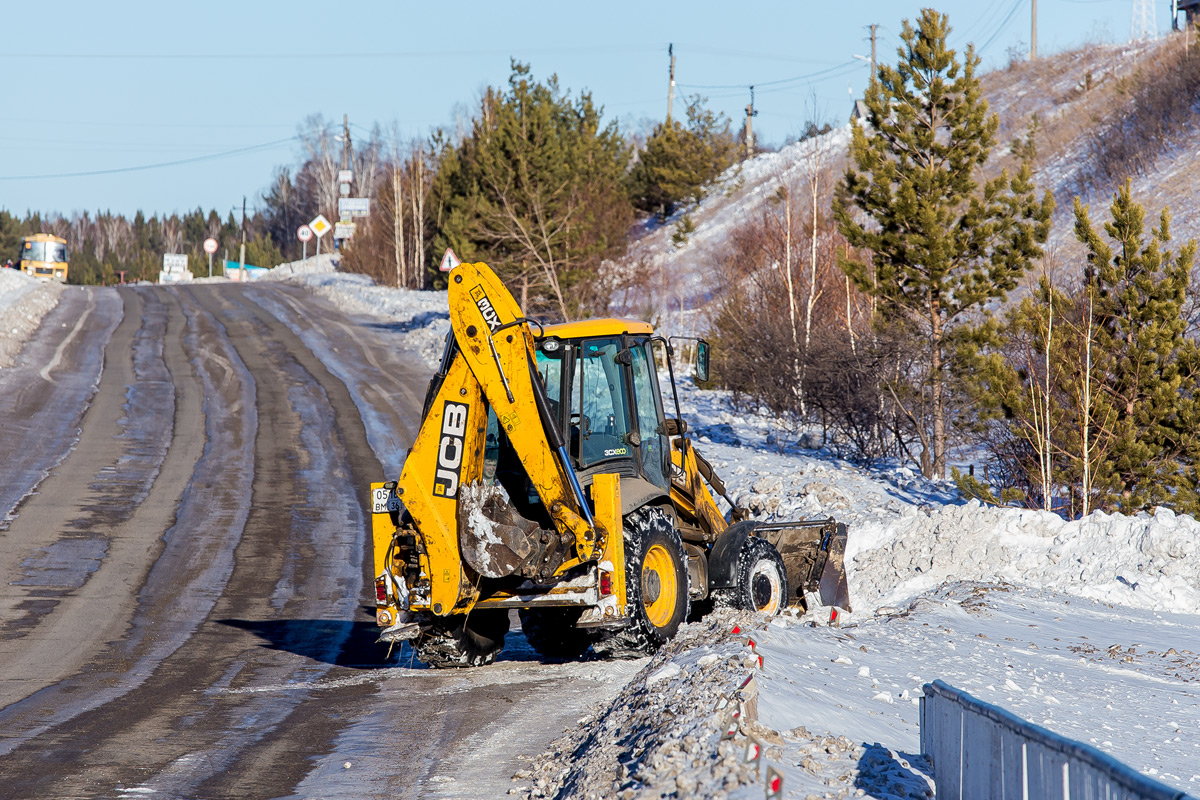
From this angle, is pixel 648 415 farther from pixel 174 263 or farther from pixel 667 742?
pixel 174 263

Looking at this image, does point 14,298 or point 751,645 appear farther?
point 14,298

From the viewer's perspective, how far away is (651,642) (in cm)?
885

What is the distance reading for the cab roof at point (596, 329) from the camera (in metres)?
9.45

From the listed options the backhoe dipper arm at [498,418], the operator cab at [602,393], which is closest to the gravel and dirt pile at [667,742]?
the backhoe dipper arm at [498,418]

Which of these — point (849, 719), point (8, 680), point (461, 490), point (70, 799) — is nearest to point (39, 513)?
point (8, 680)

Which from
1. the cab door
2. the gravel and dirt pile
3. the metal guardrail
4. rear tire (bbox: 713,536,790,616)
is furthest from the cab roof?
the metal guardrail

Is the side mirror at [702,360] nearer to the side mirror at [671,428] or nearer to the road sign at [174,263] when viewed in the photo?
the side mirror at [671,428]

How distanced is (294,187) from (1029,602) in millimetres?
128667

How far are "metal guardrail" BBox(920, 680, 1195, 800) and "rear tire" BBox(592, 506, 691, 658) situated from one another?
3.34 m

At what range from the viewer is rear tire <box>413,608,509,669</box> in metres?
9.30

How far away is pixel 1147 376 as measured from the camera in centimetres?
1839

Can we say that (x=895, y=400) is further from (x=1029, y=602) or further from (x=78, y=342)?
(x=78, y=342)

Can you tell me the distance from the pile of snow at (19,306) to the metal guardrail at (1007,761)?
27390 mm

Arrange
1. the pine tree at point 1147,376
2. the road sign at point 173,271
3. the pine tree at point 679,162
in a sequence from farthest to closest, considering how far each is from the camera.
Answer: the road sign at point 173,271 → the pine tree at point 679,162 → the pine tree at point 1147,376
